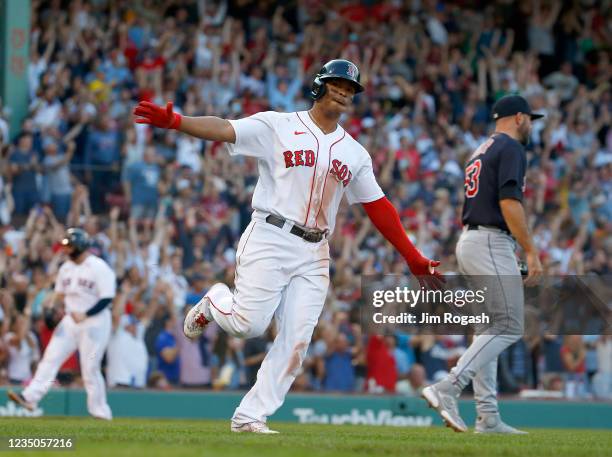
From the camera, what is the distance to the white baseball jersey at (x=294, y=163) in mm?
8398

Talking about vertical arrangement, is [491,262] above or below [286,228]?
below

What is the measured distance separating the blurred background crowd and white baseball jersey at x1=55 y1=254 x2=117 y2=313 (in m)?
1.78

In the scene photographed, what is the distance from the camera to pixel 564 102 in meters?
24.4

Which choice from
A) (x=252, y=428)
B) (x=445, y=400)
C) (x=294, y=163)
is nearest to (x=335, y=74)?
(x=294, y=163)

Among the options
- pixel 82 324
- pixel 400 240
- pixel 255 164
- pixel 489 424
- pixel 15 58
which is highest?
pixel 15 58

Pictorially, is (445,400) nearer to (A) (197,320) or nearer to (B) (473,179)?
(B) (473,179)

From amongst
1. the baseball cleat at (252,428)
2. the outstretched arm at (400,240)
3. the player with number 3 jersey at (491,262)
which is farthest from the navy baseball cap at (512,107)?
the baseball cleat at (252,428)

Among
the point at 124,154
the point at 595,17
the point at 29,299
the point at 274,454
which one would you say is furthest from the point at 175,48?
the point at 274,454

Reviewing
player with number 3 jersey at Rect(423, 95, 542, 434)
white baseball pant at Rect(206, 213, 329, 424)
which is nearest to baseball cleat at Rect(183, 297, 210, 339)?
white baseball pant at Rect(206, 213, 329, 424)

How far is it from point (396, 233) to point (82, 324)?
6.30 m

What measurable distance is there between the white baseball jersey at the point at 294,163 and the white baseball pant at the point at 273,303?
16 centimetres

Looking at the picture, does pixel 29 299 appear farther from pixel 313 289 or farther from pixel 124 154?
pixel 313 289

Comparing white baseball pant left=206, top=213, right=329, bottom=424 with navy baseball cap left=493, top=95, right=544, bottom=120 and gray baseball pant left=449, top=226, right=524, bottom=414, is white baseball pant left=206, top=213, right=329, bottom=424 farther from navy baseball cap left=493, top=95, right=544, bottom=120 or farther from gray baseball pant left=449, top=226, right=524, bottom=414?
navy baseball cap left=493, top=95, right=544, bottom=120

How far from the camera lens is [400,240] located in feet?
29.3
